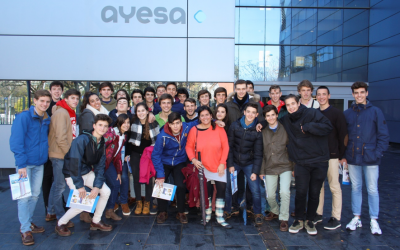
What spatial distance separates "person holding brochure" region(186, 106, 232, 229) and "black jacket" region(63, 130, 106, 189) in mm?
1330

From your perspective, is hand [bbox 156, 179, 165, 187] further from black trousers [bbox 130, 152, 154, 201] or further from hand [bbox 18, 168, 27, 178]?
hand [bbox 18, 168, 27, 178]

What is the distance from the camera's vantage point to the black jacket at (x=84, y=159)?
11.2 ft

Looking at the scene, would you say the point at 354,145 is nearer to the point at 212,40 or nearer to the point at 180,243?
the point at 180,243

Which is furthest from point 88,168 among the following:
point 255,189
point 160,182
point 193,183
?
point 255,189

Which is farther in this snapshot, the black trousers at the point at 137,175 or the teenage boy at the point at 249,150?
the black trousers at the point at 137,175

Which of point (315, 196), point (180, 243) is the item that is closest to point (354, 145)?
point (315, 196)

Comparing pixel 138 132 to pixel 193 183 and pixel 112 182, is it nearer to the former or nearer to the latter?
pixel 112 182

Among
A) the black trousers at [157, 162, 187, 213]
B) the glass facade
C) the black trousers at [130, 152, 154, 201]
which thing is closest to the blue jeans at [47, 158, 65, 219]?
the black trousers at [130, 152, 154, 201]

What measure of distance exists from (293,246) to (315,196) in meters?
0.81

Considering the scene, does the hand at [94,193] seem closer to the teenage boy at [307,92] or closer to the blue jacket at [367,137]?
the teenage boy at [307,92]

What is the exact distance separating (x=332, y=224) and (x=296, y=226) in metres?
0.60

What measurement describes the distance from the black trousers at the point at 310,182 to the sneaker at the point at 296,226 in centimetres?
12

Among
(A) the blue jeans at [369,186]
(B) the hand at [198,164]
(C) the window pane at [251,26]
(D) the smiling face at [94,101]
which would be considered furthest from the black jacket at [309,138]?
(C) the window pane at [251,26]

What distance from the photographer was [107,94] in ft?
16.6
